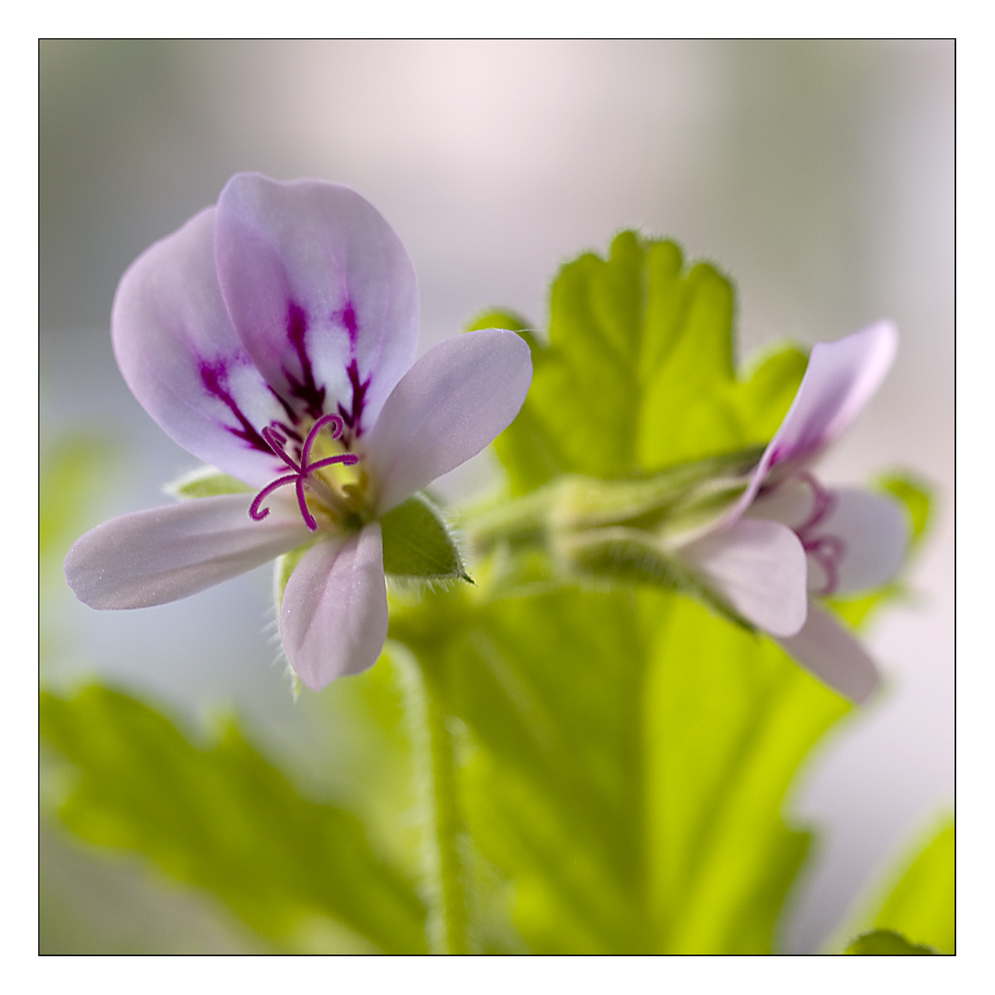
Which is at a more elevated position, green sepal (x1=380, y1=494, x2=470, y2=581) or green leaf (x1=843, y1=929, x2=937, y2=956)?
green sepal (x1=380, y1=494, x2=470, y2=581)

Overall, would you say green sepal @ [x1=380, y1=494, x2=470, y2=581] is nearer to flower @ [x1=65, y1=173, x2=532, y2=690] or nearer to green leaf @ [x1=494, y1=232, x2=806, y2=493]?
flower @ [x1=65, y1=173, x2=532, y2=690]

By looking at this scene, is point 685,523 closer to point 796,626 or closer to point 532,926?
point 796,626

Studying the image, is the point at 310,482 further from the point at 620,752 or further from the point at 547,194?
the point at 547,194

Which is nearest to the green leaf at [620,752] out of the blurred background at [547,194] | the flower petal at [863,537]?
the flower petal at [863,537]

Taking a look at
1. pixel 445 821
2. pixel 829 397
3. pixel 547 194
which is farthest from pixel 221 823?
pixel 547 194

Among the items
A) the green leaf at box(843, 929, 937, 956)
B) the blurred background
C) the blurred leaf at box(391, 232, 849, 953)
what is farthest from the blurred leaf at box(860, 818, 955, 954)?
the blurred background
